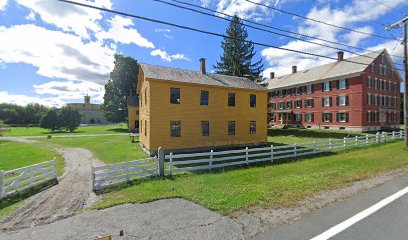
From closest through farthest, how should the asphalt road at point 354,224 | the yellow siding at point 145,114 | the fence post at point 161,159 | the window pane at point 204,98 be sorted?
the asphalt road at point 354,224, the fence post at point 161,159, the yellow siding at point 145,114, the window pane at point 204,98

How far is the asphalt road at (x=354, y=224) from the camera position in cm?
486

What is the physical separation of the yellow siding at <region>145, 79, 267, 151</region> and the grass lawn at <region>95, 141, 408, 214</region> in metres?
7.66

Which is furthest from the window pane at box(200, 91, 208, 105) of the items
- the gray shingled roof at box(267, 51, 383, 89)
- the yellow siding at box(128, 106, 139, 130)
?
the yellow siding at box(128, 106, 139, 130)

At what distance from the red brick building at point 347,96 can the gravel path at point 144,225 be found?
1411 inches

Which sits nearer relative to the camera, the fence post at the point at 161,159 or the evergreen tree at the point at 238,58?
the fence post at the point at 161,159

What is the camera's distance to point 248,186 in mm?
8633

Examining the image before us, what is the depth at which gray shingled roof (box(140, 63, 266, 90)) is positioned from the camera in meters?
18.8

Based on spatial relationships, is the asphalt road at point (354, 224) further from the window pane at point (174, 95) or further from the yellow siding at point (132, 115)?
the yellow siding at point (132, 115)


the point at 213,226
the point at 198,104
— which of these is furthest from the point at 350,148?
the point at 213,226

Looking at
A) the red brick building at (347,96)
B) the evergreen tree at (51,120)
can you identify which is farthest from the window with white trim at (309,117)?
the evergreen tree at (51,120)

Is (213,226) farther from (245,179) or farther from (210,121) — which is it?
(210,121)

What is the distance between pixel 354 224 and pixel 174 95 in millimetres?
15685

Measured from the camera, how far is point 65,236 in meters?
5.30

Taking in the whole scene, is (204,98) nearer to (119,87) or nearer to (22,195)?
(22,195)
